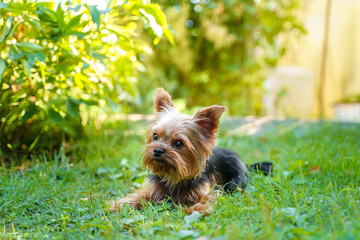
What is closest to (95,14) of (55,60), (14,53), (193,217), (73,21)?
(73,21)

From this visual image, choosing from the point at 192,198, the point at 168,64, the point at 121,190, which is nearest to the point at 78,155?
the point at 121,190

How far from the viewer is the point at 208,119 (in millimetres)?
2711

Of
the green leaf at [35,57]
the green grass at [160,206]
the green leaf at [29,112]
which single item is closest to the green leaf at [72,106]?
the green leaf at [29,112]

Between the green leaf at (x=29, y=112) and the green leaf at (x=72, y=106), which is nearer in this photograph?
the green leaf at (x=29, y=112)

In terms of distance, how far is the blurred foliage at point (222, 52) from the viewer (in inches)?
274

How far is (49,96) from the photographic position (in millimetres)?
3654

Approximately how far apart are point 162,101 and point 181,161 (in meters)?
0.74

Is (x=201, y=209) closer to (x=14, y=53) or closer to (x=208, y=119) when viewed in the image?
(x=208, y=119)

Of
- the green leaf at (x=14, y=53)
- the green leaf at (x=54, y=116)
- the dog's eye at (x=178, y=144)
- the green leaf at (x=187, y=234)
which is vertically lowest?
the green leaf at (x=187, y=234)

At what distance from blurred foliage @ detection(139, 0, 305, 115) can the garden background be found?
28mm

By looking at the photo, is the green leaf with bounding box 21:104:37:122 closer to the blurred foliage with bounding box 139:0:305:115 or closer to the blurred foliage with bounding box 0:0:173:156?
the blurred foliage with bounding box 0:0:173:156

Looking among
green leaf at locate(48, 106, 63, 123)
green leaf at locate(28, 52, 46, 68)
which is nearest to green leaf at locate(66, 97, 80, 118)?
green leaf at locate(48, 106, 63, 123)

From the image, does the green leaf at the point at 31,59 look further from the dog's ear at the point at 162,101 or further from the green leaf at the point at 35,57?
the dog's ear at the point at 162,101

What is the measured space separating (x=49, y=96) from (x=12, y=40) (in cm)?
89
